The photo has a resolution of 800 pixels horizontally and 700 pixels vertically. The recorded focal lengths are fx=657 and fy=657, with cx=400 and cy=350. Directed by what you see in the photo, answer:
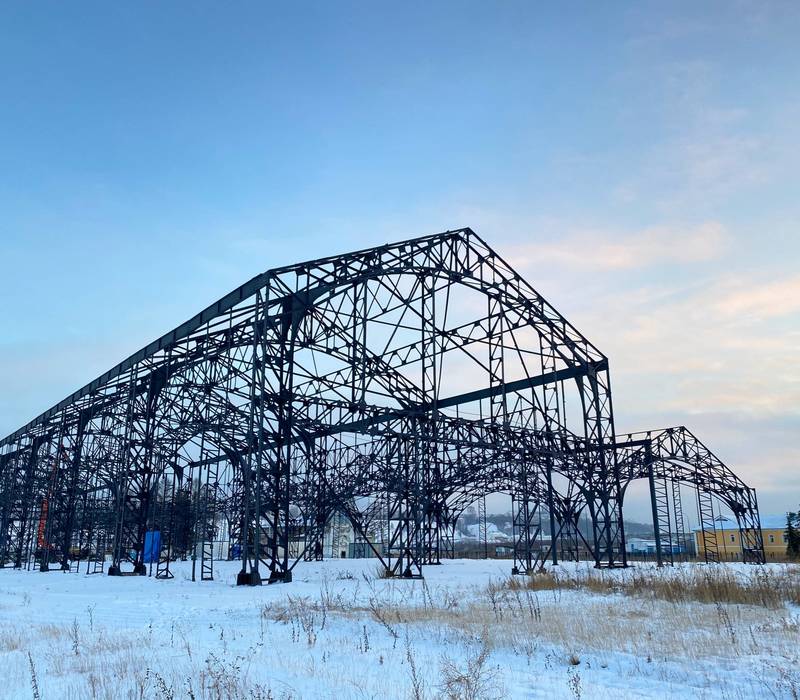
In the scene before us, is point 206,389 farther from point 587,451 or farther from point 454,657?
point 454,657

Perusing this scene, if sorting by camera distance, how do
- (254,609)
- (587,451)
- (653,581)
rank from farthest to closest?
(587,451) → (653,581) → (254,609)

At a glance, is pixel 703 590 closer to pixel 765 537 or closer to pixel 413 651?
pixel 413 651

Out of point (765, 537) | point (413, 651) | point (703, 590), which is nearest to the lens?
point (413, 651)

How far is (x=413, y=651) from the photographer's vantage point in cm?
848

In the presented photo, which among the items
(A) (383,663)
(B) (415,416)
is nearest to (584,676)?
(A) (383,663)

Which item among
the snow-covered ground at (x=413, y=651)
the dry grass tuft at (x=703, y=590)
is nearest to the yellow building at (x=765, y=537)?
the dry grass tuft at (x=703, y=590)

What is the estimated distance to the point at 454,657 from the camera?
8172mm

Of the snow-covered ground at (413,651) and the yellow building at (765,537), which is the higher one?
the snow-covered ground at (413,651)

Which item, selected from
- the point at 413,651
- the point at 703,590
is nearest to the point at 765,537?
the point at 703,590

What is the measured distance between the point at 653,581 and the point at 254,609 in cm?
970

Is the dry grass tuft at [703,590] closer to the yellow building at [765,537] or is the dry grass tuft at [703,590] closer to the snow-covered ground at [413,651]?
the snow-covered ground at [413,651]

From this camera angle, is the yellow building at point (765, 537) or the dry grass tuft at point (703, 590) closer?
the dry grass tuft at point (703, 590)

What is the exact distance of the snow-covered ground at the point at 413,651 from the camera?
6.68m

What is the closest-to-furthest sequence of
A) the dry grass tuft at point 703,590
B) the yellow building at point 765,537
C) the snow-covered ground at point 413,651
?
the snow-covered ground at point 413,651, the dry grass tuft at point 703,590, the yellow building at point 765,537
